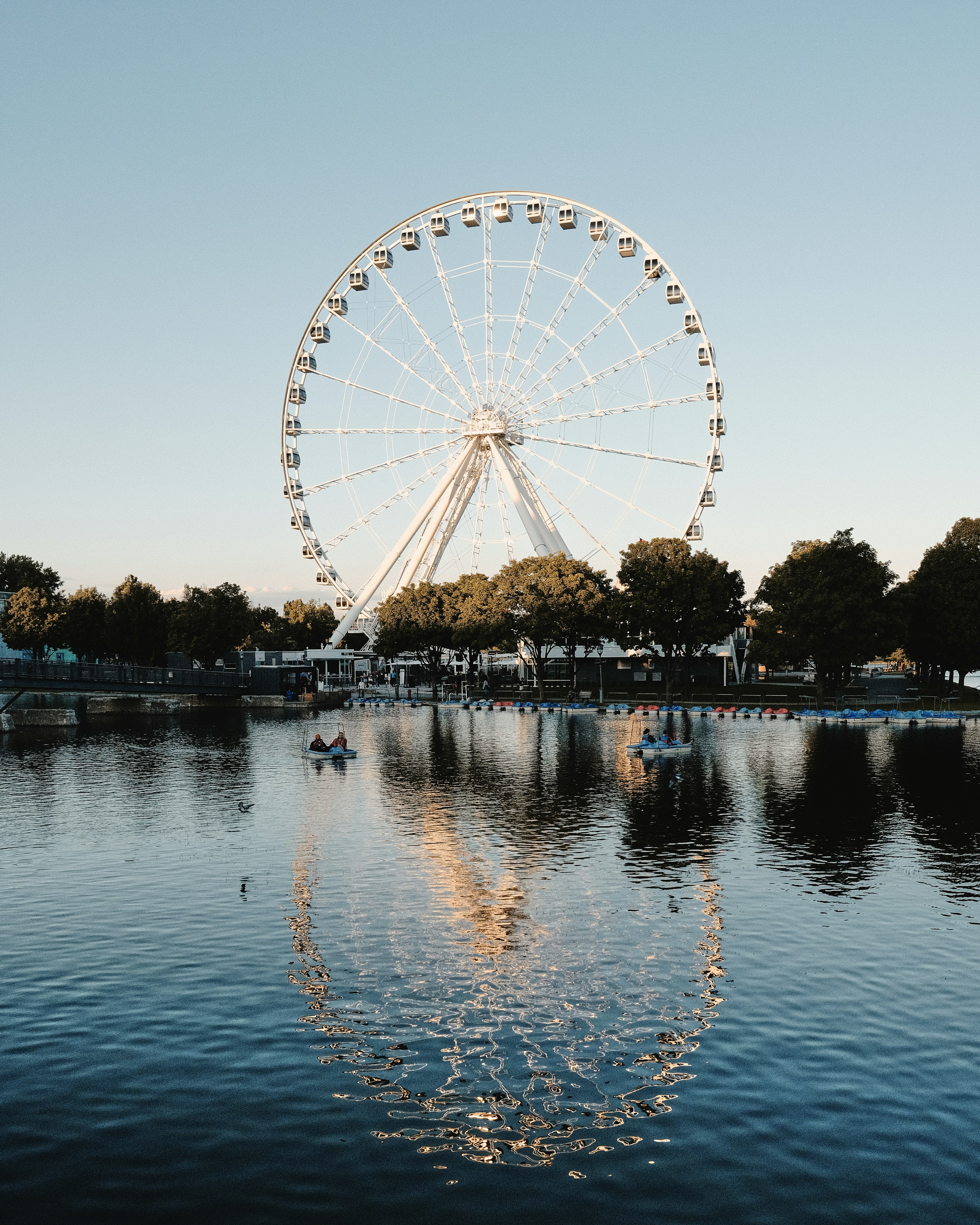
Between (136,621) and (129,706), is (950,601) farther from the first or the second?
(136,621)

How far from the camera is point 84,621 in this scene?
177 m

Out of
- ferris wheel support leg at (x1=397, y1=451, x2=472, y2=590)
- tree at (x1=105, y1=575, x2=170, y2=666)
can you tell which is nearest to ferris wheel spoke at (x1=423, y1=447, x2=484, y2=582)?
ferris wheel support leg at (x1=397, y1=451, x2=472, y2=590)

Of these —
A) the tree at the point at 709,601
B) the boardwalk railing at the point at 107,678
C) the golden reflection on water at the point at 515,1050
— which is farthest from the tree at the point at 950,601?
the golden reflection on water at the point at 515,1050

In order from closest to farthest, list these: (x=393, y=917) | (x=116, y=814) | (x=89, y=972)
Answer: (x=89, y=972) → (x=393, y=917) → (x=116, y=814)

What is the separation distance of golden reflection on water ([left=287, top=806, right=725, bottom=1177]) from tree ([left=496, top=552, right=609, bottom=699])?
4483 inches

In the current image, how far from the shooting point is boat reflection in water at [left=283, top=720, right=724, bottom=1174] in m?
18.2

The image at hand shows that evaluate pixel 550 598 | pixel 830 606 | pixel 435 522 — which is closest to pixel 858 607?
pixel 830 606

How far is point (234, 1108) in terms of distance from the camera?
18531mm

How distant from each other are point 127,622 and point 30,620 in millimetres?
15979

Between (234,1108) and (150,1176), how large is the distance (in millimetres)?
2273

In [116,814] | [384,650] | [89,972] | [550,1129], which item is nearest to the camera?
[550,1129]

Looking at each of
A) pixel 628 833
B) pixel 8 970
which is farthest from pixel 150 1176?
pixel 628 833

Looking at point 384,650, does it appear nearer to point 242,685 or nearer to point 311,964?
point 242,685

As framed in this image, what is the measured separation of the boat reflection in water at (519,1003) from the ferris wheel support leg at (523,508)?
87022 millimetres
